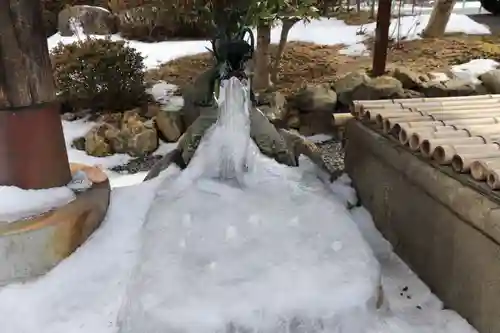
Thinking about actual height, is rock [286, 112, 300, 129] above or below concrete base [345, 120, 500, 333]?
below

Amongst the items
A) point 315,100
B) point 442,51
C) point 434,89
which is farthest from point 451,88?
point 442,51


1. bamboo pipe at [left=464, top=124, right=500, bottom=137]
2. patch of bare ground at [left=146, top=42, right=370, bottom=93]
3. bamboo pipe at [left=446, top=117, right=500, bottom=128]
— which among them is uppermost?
bamboo pipe at [left=464, top=124, right=500, bottom=137]

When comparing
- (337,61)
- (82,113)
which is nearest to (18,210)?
(82,113)

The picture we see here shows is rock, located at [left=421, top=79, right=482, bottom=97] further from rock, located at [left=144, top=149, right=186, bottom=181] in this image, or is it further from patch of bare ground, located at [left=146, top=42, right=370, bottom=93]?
rock, located at [left=144, top=149, right=186, bottom=181]

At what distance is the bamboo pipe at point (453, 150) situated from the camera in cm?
202

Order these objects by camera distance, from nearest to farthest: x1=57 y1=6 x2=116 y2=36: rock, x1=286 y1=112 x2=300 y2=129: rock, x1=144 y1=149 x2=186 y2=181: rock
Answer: x1=144 y1=149 x2=186 y2=181: rock < x1=286 y1=112 x2=300 y2=129: rock < x1=57 y1=6 x2=116 y2=36: rock

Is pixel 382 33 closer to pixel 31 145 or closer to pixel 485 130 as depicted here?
pixel 485 130

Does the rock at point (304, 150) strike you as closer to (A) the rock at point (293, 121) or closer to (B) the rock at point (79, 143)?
(A) the rock at point (293, 121)

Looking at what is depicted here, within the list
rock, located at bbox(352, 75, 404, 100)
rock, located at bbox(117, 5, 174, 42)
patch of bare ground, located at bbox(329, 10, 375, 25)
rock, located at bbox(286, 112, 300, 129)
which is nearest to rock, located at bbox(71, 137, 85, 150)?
rock, located at bbox(286, 112, 300, 129)

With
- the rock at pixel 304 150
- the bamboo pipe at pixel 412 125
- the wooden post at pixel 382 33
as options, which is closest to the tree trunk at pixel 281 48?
the wooden post at pixel 382 33

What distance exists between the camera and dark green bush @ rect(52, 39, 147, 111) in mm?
4723

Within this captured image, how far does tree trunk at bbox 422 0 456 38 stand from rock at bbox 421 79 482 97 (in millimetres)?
2226

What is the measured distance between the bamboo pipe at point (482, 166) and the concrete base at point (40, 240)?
4.97ft

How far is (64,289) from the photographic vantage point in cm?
210
